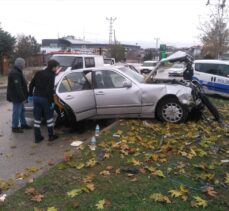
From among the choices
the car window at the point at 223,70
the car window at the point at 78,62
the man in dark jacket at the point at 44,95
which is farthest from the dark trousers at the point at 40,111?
the car window at the point at 223,70

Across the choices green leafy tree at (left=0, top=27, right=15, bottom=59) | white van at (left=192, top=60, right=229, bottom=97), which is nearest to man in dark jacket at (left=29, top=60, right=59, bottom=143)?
white van at (left=192, top=60, right=229, bottom=97)

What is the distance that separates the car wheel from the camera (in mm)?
8258

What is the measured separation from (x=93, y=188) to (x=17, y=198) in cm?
97

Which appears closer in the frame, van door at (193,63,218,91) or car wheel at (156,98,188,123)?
car wheel at (156,98,188,123)

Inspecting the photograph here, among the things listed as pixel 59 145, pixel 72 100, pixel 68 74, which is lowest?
pixel 59 145

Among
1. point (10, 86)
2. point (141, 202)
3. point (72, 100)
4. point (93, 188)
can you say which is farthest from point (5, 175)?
point (10, 86)

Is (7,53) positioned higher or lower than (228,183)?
higher

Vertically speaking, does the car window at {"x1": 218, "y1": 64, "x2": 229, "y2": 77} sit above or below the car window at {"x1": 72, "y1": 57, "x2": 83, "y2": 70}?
below

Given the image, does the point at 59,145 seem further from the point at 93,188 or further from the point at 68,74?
the point at 93,188

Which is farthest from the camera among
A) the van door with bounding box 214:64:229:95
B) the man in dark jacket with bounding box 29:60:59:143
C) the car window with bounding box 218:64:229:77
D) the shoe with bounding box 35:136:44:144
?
the car window with bounding box 218:64:229:77

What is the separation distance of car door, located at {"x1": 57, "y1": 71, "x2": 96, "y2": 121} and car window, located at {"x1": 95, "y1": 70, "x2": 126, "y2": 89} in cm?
27

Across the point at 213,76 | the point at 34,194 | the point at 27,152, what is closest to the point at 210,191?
the point at 34,194

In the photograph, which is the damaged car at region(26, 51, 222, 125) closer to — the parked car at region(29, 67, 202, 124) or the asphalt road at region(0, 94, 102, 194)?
the parked car at region(29, 67, 202, 124)

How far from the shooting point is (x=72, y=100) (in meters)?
8.02
